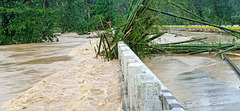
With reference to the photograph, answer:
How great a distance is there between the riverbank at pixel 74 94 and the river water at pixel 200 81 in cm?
127

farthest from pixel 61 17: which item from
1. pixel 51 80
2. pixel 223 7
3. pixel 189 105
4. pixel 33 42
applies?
pixel 189 105

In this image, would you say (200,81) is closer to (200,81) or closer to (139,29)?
(200,81)

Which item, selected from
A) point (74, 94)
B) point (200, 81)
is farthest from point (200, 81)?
point (74, 94)

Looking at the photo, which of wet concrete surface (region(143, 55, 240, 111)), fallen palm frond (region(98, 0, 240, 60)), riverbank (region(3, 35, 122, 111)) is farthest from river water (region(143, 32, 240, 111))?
riverbank (region(3, 35, 122, 111))

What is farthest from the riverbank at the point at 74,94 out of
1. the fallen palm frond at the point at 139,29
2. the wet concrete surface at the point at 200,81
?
the fallen palm frond at the point at 139,29

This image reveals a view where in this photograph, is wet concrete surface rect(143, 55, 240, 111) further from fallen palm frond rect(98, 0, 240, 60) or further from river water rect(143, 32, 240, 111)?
fallen palm frond rect(98, 0, 240, 60)

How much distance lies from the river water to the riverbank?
127 cm

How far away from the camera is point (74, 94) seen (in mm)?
5734

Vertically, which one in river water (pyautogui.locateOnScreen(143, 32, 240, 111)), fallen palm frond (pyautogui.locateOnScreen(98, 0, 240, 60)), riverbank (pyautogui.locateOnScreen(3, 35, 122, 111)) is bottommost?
river water (pyautogui.locateOnScreen(143, 32, 240, 111))

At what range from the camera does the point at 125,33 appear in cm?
935

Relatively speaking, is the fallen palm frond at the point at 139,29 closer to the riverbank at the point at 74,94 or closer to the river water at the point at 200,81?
the river water at the point at 200,81

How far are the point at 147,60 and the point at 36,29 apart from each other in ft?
44.5

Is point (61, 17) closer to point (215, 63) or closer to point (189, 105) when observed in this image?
point (215, 63)

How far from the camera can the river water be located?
5164 mm
